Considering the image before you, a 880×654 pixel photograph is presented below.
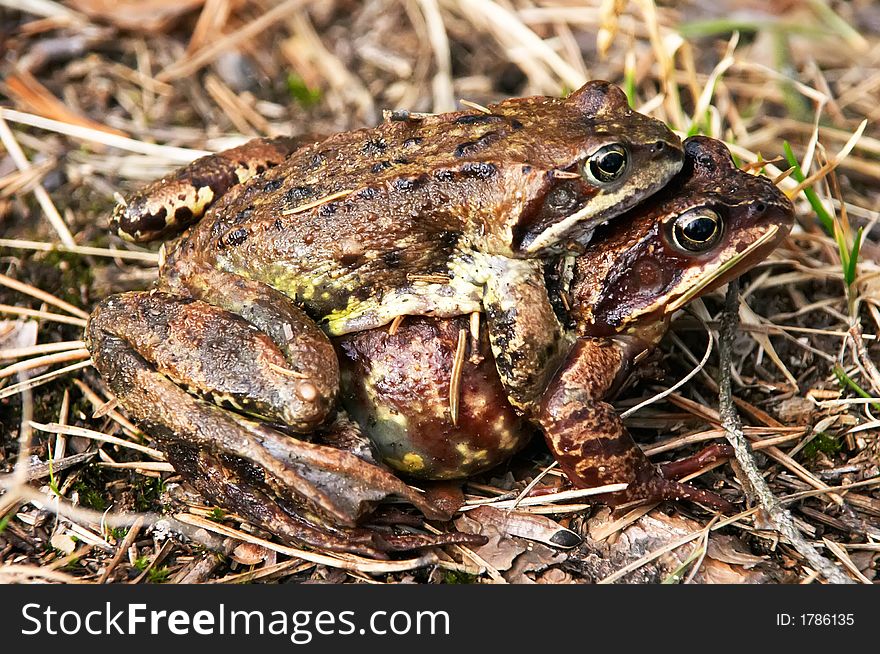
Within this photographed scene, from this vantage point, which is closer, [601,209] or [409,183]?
[601,209]

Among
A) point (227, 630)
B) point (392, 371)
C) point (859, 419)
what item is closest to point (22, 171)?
point (392, 371)

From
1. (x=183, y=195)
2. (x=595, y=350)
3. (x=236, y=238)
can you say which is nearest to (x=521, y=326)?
(x=595, y=350)

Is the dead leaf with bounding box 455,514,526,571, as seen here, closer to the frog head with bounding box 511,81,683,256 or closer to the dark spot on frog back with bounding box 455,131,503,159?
the frog head with bounding box 511,81,683,256

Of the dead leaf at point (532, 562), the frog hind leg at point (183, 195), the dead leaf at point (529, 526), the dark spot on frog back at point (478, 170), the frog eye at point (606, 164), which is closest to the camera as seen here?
the frog eye at point (606, 164)

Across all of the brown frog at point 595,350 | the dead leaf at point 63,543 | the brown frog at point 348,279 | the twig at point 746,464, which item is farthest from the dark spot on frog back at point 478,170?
the dead leaf at point 63,543

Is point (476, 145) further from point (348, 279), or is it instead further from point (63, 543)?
point (63, 543)

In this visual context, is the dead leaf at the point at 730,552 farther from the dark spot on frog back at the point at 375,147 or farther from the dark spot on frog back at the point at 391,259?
the dark spot on frog back at the point at 375,147
